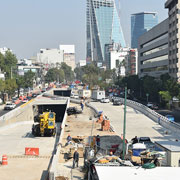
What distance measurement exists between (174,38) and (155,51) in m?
19.7

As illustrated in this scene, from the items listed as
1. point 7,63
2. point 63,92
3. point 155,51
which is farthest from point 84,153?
point 63,92

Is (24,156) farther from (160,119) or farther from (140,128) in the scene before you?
(160,119)

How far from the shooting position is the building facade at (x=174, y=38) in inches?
3103

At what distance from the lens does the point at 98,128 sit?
130 feet

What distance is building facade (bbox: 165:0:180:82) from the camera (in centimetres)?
7881

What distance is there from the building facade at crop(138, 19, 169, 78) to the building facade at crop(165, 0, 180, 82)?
3.87 m

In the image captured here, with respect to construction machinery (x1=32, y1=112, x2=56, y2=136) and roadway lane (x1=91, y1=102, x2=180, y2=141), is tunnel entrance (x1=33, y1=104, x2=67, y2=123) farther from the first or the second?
construction machinery (x1=32, y1=112, x2=56, y2=136)

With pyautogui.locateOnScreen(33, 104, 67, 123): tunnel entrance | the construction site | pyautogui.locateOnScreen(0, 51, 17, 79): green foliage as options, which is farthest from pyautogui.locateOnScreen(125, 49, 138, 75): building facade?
the construction site

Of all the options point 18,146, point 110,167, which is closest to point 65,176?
point 110,167

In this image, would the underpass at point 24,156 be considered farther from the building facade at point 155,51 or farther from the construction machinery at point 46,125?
the building facade at point 155,51

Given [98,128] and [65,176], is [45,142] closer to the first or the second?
[98,128]

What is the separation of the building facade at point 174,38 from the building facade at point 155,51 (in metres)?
3.87

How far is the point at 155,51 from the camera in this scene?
330 ft

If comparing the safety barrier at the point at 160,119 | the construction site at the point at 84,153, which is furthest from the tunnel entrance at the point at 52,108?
the construction site at the point at 84,153
